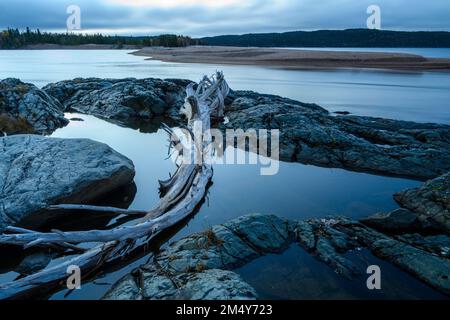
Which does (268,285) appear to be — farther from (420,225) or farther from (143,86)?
(143,86)

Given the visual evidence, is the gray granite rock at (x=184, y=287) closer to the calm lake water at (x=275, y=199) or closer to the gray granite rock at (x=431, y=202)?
the calm lake water at (x=275, y=199)

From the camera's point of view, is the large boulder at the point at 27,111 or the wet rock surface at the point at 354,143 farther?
the large boulder at the point at 27,111

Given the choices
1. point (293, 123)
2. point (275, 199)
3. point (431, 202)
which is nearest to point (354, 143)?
point (293, 123)

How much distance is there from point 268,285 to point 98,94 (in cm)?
1890

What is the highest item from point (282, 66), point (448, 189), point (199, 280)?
point (282, 66)

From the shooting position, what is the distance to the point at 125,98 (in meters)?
19.5

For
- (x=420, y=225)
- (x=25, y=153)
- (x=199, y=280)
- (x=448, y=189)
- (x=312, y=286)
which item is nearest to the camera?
(x=199, y=280)

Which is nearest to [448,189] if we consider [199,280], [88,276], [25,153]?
[199,280]

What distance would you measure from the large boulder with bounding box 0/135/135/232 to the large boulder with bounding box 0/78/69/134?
262 inches

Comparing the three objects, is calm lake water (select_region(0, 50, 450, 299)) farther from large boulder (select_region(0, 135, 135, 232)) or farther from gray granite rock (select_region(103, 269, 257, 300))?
large boulder (select_region(0, 135, 135, 232))

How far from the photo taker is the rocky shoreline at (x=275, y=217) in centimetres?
548

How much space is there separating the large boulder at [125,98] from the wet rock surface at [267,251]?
43.7 feet

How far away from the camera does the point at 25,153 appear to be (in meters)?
8.28

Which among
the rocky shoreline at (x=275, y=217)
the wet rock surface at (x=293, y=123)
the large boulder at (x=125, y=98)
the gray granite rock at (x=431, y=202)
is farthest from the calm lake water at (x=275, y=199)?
the large boulder at (x=125, y=98)
